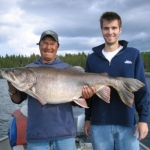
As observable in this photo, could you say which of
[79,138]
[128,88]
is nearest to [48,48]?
[128,88]

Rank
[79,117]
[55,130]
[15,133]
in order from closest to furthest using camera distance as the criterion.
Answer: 1. [55,130]
2. [15,133]
3. [79,117]

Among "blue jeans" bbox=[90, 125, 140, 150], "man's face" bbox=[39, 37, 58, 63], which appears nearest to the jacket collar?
"man's face" bbox=[39, 37, 58, 63]

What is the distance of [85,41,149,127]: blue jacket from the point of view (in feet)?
13.8

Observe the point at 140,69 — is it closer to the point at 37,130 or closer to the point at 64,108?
the point at 64,108

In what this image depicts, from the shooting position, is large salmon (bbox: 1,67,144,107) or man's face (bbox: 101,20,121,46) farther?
man's face (bbox: 101,20,121,46)

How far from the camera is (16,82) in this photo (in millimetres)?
4176

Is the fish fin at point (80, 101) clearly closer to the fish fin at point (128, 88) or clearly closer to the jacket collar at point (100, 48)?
the fish fin at point (128, 88)

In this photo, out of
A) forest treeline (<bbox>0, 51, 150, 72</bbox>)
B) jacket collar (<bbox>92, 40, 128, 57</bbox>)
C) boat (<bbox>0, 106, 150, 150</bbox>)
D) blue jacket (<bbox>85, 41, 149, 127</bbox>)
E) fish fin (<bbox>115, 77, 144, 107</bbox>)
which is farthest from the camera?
forest treeline (<bbox>0, 51, 150, 72</bbox>)

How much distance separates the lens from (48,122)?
402cm

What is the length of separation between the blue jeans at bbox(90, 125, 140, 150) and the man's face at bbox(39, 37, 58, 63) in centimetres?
140

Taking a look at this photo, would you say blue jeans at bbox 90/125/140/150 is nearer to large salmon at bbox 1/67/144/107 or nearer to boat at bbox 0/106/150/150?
large salmon at bbox 1/67/144/107

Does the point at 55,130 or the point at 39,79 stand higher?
the point at 39,79

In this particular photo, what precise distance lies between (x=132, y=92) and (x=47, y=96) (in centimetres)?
138

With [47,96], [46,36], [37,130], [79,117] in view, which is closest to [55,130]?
[37,130]
